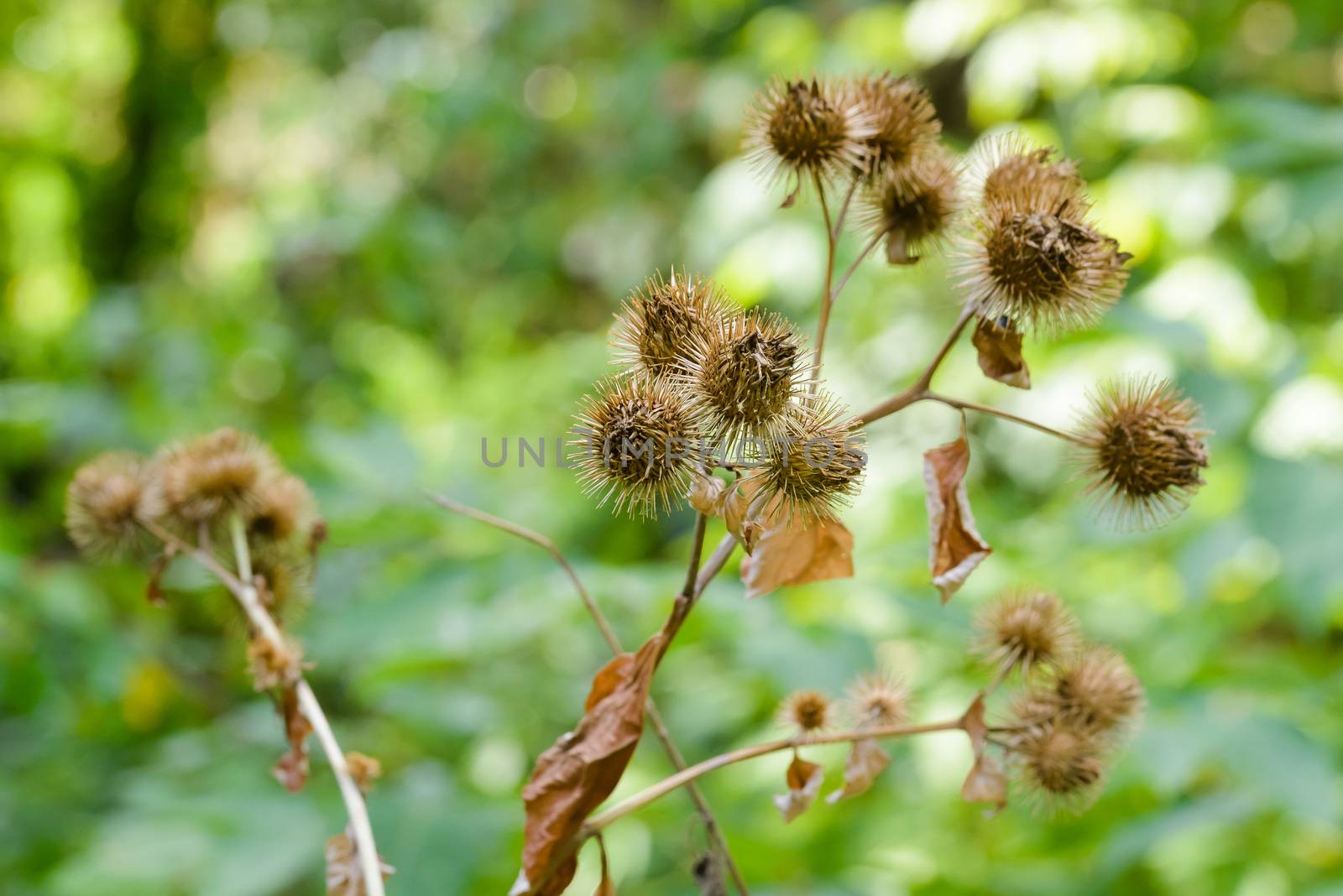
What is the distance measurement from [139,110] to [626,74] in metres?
2.83

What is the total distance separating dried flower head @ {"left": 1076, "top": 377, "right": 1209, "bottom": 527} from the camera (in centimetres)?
65

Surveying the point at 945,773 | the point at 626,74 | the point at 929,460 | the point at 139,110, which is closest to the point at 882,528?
the point at 945,773

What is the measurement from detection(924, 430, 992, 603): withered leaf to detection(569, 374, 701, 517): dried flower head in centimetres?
17

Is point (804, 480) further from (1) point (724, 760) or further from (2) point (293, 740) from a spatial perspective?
(2) point (293, 740)

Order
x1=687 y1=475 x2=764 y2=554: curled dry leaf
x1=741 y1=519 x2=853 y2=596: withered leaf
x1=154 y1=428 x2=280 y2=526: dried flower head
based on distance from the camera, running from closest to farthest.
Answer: x1=687 y1=475 x2=764 y2=554: curled dry leaf → x1=741 y1=519 x2=853 y2=596: withered leaf → x1=154 y1=428 x2=280 y2=526: dried flower head

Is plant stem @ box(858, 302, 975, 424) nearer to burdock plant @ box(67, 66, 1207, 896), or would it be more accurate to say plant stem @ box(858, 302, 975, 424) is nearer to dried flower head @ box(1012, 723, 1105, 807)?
burdock plant @ box(67, 66, 1207, 896)

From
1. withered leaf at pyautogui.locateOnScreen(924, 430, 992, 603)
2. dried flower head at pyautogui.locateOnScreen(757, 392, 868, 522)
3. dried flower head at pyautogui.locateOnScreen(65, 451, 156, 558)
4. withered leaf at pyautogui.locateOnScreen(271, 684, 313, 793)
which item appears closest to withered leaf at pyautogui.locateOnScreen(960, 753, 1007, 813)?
Result: withered leaf at pyautogui.locateOnScreen(924, 430, 992, 603)

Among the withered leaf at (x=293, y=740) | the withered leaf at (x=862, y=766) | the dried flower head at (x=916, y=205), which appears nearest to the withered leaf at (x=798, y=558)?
the withered leaf at (x=862, y=766)

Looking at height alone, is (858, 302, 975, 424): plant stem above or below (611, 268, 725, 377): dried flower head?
below

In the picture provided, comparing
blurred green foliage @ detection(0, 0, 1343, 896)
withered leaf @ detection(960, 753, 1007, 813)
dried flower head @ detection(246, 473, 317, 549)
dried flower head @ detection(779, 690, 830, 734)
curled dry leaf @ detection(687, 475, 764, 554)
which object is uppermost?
blurred green foliage @ detection(0, 0, 1343, 896)

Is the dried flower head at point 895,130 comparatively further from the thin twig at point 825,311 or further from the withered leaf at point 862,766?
the withered leaf at point 862,766

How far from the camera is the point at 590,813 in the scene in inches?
22.8

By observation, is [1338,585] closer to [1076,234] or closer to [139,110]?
[1076,234]

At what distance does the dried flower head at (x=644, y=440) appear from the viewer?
1.79 ft
